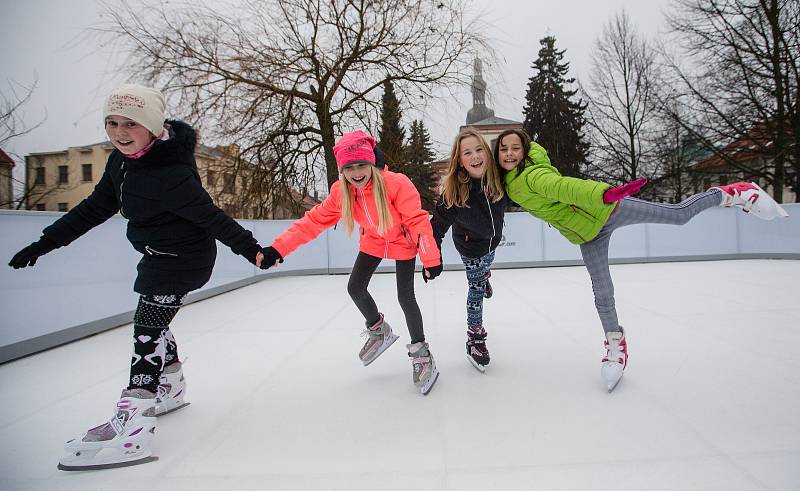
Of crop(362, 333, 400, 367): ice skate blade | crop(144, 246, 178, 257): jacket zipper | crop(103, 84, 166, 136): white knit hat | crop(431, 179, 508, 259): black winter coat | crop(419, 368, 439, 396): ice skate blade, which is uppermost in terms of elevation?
crop(103, 84, 166, 136): white knit hat

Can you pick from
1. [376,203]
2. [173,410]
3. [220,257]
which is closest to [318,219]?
[376,203]

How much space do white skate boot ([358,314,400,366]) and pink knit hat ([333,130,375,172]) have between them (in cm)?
93

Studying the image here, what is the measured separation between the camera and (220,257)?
17.8 feet

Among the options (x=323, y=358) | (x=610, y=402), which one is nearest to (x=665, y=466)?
(x=610, y=402)

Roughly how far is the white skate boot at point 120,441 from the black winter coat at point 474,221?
1533 mm

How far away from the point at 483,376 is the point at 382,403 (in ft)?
1.95

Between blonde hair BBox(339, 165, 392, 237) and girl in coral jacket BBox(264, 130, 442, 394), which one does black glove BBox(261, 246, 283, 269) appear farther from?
blonde hair BBox(339, 165, 392, 237)

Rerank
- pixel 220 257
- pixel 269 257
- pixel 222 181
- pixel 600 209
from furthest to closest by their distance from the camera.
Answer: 1. pixel 222 181
2. pixel 220 257
3. pixel 600 209
4. pixel 269 257

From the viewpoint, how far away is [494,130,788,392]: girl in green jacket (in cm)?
186

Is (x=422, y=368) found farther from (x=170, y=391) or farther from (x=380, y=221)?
(x=170, y=391)

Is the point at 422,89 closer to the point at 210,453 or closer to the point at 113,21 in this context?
the point at 113,21

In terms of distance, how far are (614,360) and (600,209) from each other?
2.35 ft

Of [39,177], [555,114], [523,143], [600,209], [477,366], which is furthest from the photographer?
[555,114]

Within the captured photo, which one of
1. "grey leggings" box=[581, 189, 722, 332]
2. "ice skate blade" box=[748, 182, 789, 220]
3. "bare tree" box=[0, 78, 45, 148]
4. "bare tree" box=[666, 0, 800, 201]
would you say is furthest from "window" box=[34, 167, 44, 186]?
"bare tree" box=[666, 0, 800, 201]
